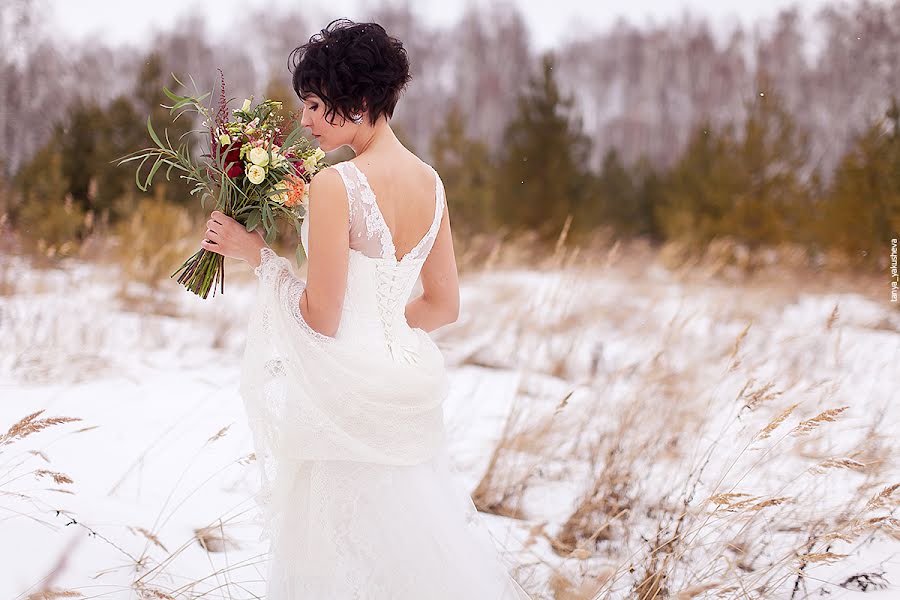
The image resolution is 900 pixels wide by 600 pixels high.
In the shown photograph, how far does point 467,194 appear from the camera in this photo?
12.7 m

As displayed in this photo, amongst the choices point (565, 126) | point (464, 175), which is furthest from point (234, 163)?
point (565, 126)

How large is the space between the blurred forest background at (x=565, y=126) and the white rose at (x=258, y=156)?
4.35ft

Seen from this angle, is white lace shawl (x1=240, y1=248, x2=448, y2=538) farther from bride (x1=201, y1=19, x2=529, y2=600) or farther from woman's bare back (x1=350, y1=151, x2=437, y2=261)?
woman's bare back (x1=350, y1=151, x2=437, y2=261)

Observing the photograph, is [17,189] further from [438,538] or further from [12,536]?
[438,538]

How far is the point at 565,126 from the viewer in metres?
13.6

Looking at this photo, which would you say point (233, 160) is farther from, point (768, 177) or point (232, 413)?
point (768, 177)

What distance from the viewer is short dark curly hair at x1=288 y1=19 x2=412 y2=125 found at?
5.34 feet

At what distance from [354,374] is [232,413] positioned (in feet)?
9.22

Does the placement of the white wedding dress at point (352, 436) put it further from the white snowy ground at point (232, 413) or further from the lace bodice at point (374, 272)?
the white snowy ground at point (232, 413)

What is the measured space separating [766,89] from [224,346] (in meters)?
9.72

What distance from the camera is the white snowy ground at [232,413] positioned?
234cm

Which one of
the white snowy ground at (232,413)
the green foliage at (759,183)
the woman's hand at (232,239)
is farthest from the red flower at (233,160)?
the green foliage at (759,183)

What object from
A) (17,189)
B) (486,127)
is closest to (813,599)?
(17,189)

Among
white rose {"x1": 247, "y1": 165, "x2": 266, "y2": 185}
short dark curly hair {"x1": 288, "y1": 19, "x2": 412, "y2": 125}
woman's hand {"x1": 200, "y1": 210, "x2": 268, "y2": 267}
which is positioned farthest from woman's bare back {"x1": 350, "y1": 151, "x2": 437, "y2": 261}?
woman's hand {"x1": 200, "y1": 210, "x2": 268, "y2": 267}
